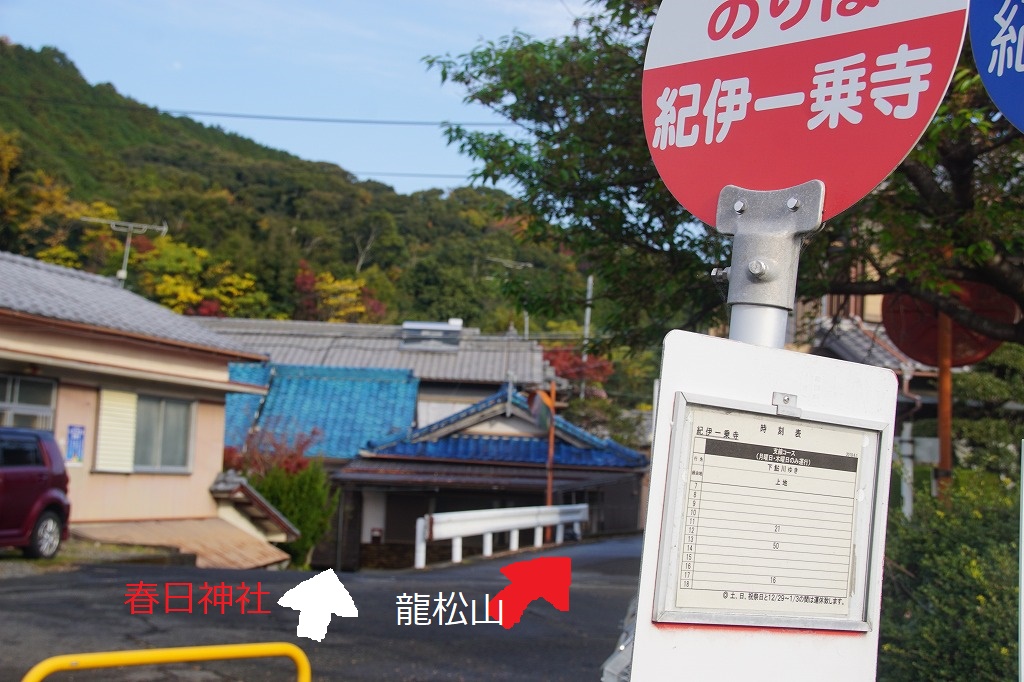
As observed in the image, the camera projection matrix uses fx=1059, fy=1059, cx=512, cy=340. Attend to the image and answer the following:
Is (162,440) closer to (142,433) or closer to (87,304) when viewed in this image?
(142,433)

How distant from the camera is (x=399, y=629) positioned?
798cm

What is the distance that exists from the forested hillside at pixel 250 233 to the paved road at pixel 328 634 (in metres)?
25.5

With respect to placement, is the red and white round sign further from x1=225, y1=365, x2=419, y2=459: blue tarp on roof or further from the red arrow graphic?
x1=225, y1=365, x2=419, y2=459: blue tarp on roof

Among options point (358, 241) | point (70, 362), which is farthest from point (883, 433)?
point (358, 241)

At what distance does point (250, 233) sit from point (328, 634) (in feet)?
150

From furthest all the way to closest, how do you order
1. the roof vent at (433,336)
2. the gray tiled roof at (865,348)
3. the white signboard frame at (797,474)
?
the roof vent at (433,336) < the gray tiled roof at (865,348) < the white signboard frame at (797,474)

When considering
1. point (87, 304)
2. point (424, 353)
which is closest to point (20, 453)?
point (87, 304)

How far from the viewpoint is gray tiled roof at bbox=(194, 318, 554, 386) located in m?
34.5

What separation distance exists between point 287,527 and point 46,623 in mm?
14537

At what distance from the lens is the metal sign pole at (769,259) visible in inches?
99.8

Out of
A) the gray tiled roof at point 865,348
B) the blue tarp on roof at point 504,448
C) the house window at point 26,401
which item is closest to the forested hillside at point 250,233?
the blue tarp on roof at point 504,448

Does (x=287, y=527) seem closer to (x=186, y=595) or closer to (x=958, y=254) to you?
(x=186, y=595)

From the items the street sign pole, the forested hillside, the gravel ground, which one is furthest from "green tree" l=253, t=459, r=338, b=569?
the street sign pole

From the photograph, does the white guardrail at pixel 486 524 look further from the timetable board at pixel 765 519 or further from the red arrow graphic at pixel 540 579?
the timetable board at pixel 765 519
